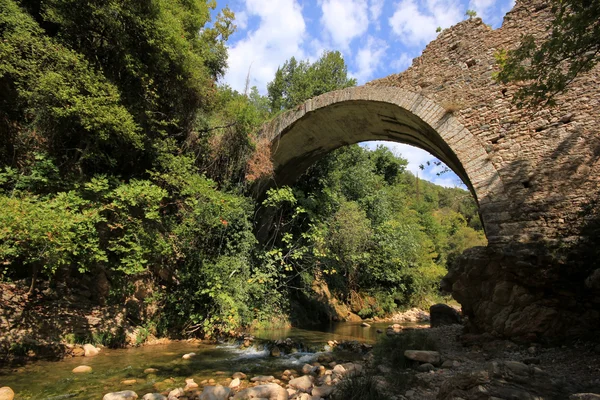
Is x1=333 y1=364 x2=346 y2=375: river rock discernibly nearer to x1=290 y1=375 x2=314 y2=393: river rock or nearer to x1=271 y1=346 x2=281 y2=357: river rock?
x1=290 y1=375 x2=314 y2=393: river rock

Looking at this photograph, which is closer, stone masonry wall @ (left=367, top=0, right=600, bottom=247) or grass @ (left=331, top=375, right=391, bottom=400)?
grass @ (left=331, top=375, right=391, bottom=400)

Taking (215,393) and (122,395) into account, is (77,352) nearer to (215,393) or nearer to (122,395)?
(122,395)

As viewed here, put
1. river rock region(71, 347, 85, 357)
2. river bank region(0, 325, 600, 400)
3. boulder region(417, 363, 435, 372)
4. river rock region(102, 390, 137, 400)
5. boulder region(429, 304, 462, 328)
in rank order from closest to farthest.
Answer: river bank region(0, 325, 600, 400)
river rock region(102, 390, 137, 400)
boulder region(417, 363, 435, 372)
river rock region(71, 347, 85, 357)
boulder region(429, 304, 462, 328)

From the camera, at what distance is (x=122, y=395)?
13.0 feet

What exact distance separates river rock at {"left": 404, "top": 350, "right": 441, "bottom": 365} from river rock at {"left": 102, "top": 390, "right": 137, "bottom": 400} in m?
3.75

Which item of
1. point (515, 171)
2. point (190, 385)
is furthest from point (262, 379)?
point (515, 171)

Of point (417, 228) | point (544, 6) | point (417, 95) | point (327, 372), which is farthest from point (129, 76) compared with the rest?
point (417, 228)

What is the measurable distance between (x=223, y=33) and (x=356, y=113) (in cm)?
567

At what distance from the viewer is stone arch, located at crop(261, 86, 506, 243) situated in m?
5.80

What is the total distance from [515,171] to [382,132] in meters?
4.00

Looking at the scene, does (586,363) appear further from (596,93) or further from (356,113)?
(356,113)

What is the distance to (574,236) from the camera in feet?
15.7

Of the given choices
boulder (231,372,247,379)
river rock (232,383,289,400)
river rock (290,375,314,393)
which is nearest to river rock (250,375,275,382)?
boulder (231,372,247,379)

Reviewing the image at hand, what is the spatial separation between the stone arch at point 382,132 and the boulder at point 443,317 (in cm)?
368
